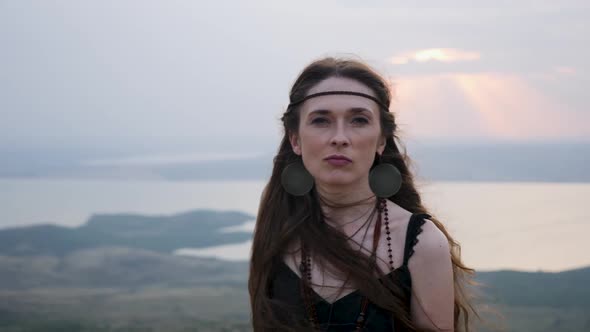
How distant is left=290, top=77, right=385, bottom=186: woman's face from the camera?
3.27 m

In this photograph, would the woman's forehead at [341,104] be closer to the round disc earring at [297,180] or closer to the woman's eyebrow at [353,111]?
the woman's eyebrow at [353,111]

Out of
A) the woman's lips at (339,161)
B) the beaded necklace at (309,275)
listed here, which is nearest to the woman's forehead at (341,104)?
the woman's lips at (339,161)

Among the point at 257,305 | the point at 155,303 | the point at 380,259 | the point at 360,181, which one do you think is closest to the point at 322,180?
the point at 360,181

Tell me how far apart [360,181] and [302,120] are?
0.40 metres

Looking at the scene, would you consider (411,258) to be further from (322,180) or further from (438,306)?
(322,180)

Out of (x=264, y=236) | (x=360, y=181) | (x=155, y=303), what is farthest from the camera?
(x=155, y=303)

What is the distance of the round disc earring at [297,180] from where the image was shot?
3.61 meters

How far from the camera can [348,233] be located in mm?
3457

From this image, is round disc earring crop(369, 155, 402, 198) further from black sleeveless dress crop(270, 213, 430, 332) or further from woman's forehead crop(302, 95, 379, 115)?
woman's forehead crop(302, 95, 379, 115)

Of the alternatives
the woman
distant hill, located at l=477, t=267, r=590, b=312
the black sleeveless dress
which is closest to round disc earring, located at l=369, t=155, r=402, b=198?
the woman

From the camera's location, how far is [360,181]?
342cm

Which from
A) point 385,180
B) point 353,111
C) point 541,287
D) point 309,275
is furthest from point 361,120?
point 541,287

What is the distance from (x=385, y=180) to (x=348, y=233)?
306mm

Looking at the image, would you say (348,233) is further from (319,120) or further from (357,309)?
(319,120)
